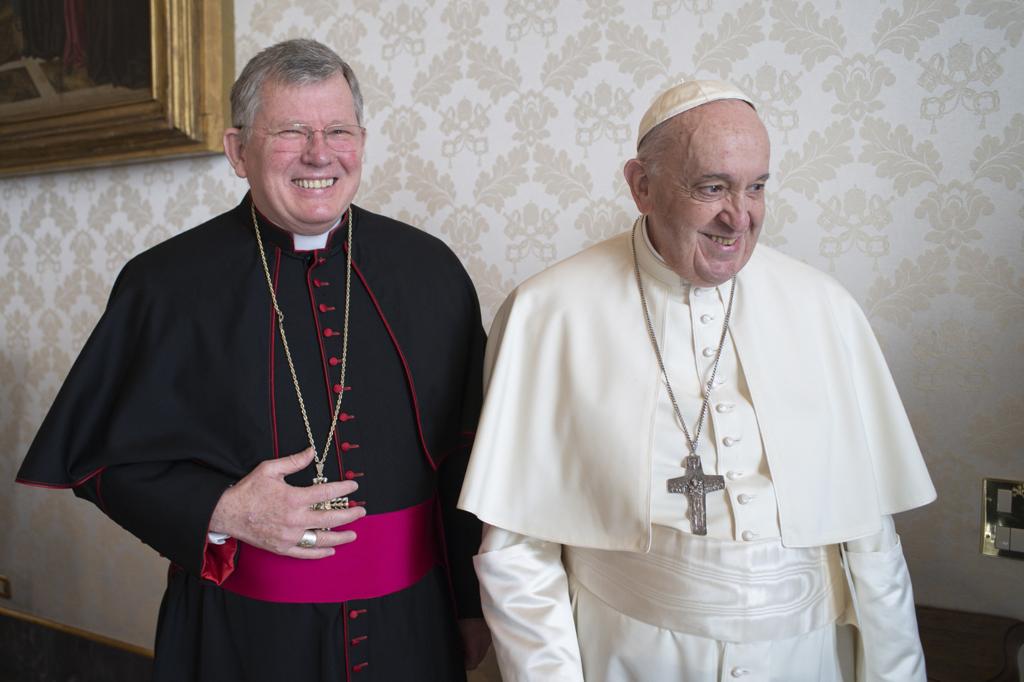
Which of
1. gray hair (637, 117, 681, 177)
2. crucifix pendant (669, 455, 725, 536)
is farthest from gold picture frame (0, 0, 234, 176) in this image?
crucifix pendant (669, 455, 725, 536)

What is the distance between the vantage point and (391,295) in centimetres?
196

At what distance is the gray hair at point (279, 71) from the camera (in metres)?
1.76

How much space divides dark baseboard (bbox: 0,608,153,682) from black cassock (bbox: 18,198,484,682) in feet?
6.17

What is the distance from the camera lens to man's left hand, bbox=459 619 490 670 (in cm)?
201

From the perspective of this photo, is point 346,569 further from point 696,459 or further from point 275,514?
point 696,459

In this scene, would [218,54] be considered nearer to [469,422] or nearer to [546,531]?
[469,422]

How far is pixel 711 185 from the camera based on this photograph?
1494mm

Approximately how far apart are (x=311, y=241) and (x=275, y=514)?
667 millimetres

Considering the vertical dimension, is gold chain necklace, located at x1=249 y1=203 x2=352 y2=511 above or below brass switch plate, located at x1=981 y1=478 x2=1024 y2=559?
above

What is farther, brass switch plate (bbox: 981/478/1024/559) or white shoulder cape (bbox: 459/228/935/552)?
brass switch plate (bbox: 981/478/1024/559)

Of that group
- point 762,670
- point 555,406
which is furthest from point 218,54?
point 762,670

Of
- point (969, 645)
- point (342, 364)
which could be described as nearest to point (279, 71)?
point (342, 364)

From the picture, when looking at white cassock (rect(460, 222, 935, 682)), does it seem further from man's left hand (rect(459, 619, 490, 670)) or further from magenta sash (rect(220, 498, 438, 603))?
man's left hand (rect(459, 619, 490, 670))

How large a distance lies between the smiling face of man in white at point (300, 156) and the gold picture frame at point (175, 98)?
4.13ft
